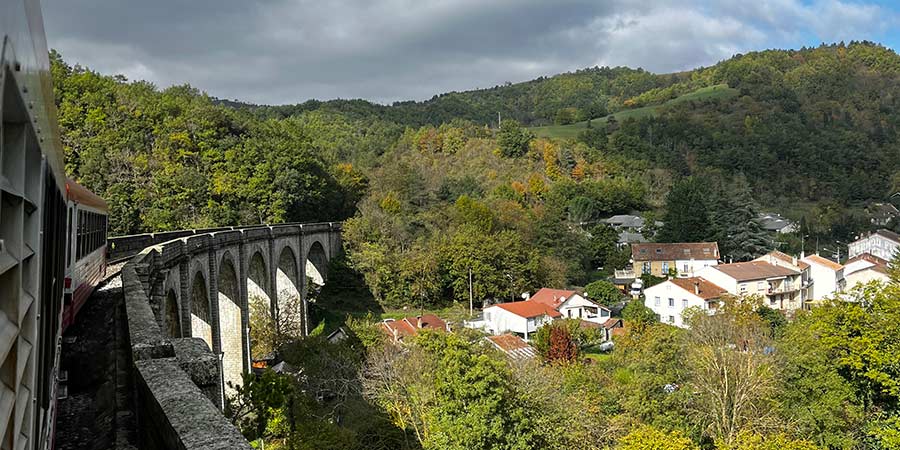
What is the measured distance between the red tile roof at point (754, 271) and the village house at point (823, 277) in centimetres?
415

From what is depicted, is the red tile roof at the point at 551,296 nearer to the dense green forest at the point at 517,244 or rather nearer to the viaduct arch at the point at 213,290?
the dense green forest at the point at 517,244

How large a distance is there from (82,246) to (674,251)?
2091 inches

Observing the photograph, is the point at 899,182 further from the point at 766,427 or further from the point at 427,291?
the point at 766,427

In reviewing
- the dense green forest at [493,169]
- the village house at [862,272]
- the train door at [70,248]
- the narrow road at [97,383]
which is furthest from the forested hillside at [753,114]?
the train door at [70,248]

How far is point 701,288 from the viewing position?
4219 cm

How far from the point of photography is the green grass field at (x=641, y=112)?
10725cm

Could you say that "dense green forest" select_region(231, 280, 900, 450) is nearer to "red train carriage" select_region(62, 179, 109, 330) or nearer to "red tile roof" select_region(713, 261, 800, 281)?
"red train carriage" select_region(62, 179, 109, 330)

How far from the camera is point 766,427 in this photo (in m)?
19.1

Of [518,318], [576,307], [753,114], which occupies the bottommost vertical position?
[518,318]

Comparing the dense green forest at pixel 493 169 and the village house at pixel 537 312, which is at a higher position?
the dense green forest at pixel 493 169

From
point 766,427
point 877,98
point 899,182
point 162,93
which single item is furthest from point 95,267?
point 877,98

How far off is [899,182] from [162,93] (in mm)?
98462

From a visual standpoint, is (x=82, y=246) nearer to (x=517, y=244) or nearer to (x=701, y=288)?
(x=517, y=244)

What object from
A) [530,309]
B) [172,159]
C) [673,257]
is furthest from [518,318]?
[172,159]
